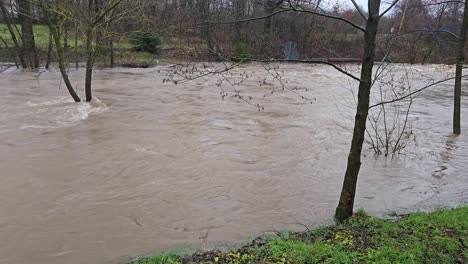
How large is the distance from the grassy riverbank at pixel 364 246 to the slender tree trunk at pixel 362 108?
308mm

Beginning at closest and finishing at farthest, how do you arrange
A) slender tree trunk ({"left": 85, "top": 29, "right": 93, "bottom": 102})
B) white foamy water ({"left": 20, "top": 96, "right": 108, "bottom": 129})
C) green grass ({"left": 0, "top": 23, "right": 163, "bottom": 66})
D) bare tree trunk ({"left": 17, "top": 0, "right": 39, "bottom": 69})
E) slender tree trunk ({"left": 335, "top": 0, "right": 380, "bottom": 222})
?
1. slender tree trunk ({"left": 335, "top": 0, "right": 380, "bottom": 222})
2. white foamy water ({"left": 20, "top": 96, "right": 108, "bottom": 129})
3. slender tree trunk ({"left": 85, "top": 29, "right": 93, "bottom": 102})
4. bare tree trunk ({"left": 17, "top": 0, "right": 39, "bottom": 69})
5. green grass ({"left": 0, "top": 23, "right": 163, "bottom": 66})

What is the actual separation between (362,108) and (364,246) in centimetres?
172

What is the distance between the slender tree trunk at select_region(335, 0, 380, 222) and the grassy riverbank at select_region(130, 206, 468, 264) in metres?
0.31

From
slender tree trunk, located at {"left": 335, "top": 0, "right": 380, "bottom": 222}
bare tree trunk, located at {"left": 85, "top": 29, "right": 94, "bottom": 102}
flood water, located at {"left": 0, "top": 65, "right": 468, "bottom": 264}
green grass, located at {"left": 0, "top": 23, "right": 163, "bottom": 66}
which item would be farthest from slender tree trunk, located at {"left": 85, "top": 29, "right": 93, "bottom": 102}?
slender tree trunk, located at {"left": 335, "top": 0, "right": 380, "bottom": 222}

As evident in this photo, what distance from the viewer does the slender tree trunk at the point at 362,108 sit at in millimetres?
5516

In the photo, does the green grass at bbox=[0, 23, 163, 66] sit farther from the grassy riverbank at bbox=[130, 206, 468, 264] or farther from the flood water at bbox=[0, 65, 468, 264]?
the grassy riverbank at bbox=[130, 206, 468, 264]

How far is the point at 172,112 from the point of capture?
1588cm

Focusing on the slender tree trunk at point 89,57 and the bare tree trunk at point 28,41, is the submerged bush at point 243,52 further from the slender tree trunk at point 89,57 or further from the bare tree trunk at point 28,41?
the bare tree trunk at point 28,41

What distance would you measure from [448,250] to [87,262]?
14.3 ft

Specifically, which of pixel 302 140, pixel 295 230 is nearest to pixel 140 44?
pixel 302 140

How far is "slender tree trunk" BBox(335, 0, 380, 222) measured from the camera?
18.1ft

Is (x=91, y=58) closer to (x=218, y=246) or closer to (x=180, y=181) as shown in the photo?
(x=180, y=181)

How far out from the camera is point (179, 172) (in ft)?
31.9

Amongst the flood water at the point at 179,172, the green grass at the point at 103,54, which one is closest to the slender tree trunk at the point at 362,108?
the flood water at the point at 179,172
